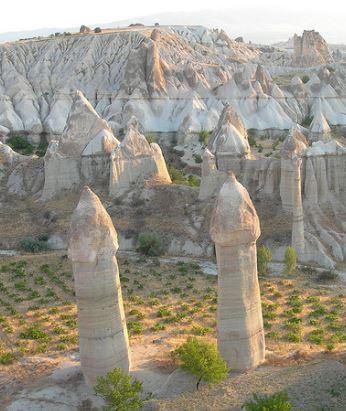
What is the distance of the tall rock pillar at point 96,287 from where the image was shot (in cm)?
1598

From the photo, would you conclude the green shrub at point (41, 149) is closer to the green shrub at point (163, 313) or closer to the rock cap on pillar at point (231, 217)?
the green shrub at point (163, 313)

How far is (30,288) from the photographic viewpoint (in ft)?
92.2

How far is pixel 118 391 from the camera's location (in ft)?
49.5

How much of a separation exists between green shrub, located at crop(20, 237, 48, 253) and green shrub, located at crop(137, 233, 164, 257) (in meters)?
6.36

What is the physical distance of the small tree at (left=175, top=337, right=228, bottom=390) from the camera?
16.0 meters

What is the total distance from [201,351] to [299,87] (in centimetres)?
6455

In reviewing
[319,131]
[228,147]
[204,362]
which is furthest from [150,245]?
[319,131]

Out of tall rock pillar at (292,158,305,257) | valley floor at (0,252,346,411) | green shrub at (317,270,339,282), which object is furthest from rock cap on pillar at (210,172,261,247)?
tall rock pillar at (292,158,305,257)

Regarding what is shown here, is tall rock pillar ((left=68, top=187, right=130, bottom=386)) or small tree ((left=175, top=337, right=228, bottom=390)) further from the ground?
tall rock pillar ((left=68, top=187, right=130, bottom=386))

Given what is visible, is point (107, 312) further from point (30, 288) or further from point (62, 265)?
point (62, 265)

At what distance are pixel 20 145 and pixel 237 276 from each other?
5365cm

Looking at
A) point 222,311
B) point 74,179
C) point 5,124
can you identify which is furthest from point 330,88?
point 222,311

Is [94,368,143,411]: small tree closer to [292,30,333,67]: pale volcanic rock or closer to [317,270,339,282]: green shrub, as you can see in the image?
[317,270,339,282]: green shrub

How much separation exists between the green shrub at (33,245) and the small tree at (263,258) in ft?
44.1
